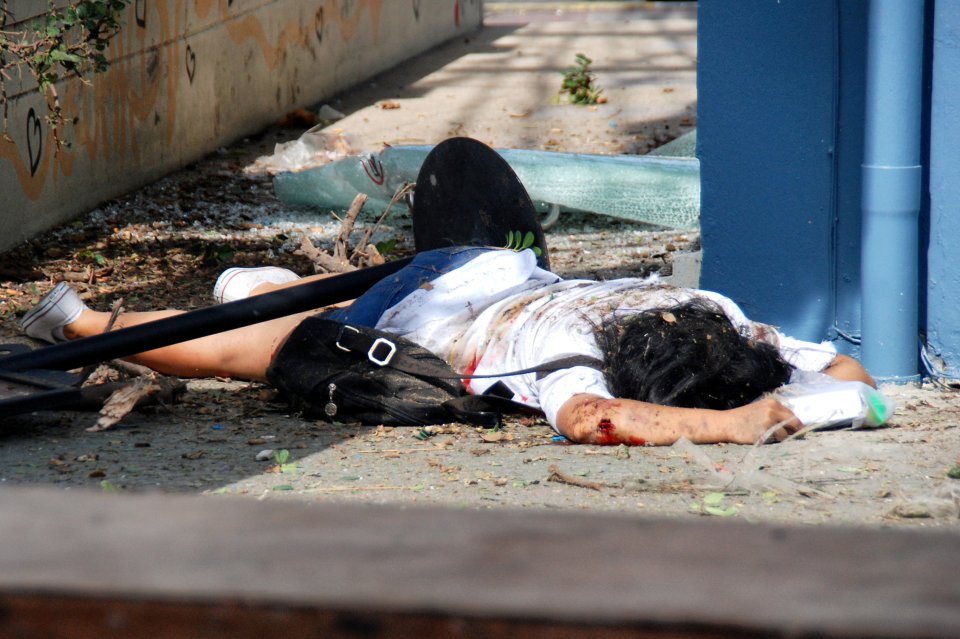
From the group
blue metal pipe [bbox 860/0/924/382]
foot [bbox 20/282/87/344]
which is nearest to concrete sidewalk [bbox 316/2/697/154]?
foot [bbox 20/282/87/344]

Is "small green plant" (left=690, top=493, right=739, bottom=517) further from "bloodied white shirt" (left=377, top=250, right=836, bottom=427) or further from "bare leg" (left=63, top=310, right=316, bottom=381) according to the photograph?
"bare leg" (left=63, top=310, right=316, bottom=381)

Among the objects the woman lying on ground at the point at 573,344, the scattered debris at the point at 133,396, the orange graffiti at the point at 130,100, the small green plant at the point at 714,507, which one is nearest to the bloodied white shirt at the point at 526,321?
the woman lying on ground at the point at 573,344

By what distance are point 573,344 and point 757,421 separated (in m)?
0.54

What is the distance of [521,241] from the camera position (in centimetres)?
410

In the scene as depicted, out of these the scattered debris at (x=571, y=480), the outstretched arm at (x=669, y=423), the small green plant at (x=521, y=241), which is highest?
the small green plant at (x=521, y=241)

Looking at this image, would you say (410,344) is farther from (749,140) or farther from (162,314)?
(749,140)

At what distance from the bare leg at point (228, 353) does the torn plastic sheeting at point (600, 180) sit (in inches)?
88.1

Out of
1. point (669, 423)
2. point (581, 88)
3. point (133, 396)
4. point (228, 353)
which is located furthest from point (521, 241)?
point (581, 88)

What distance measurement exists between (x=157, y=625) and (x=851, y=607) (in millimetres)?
502

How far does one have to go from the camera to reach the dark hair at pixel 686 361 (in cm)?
300

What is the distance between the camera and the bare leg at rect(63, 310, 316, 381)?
3602mm

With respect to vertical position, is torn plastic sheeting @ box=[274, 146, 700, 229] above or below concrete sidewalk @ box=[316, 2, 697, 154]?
below

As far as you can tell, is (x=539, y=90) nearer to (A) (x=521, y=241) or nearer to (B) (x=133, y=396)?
(A) (x=521, y=241)

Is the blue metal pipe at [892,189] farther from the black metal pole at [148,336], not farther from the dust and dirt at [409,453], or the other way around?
the black metal pole at [148,336]
